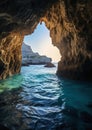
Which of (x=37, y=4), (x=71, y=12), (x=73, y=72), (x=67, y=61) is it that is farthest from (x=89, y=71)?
(x=37, y=4)

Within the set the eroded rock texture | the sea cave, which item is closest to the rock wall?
the eroded rock texture

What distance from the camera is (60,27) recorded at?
23500mm

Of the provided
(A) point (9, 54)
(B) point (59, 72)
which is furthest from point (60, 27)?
(A) point (9, 54)

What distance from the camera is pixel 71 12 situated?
17500mm

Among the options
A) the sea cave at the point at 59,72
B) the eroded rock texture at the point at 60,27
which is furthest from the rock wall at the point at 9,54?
the sea cave at the point at 59,72

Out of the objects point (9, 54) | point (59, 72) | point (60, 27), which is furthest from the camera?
point (59, 72)

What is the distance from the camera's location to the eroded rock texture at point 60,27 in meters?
11.9

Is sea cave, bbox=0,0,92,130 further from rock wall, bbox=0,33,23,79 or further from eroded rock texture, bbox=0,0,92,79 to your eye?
rock wall, bbox=0,33,23,79

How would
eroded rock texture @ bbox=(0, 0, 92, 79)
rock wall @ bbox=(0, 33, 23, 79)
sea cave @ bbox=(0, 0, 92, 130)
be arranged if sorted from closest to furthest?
1. sea cave @ bbox=(0, 0, 92, 130)
2. eroded rock texture @ bbox=(0, 0, 92, 79)
3. rock wall @ bbox=(0, 33, 23, 79)

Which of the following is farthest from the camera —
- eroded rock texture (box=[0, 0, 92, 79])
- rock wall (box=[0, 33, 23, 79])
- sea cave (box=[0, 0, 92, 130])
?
rock wall (box=[0, 33, 23, 79])

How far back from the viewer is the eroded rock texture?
1195 centimetres

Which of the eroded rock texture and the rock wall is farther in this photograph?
the rock wall

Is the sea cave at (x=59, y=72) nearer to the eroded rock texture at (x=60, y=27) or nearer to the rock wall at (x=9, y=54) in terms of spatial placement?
the eroded rock texture at (x=60, y=27)

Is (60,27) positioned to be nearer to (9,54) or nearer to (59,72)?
(59,72)
